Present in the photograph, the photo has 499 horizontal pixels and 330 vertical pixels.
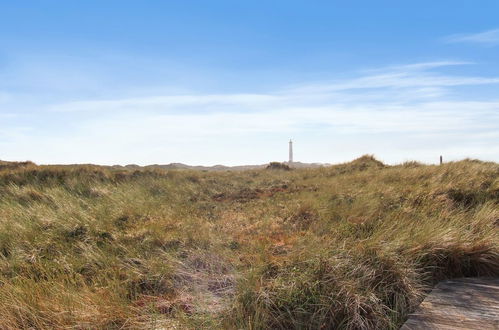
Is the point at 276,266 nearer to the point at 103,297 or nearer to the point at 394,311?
the point at 394,311

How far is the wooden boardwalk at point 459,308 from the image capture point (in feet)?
9.95

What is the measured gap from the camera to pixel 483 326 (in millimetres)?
2982

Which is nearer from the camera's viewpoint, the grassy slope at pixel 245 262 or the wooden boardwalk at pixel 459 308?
the wooden boardwalk at pixel 459 308

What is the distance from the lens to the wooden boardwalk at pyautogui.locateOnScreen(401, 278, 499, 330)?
303 cm

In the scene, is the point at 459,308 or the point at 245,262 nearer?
the point at 459,308

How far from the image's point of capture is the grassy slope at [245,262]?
3.42 meters

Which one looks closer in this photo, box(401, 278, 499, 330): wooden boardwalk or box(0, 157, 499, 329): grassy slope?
box(401, 278, 499, 330): wooden boardwalk

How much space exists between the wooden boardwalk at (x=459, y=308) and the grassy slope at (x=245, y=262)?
221 millimetres

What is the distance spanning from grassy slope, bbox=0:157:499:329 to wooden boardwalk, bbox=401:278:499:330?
0.22 metres

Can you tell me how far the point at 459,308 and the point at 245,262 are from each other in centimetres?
264

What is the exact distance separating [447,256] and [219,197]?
9.53 meters

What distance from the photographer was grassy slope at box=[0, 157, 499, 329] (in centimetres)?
342

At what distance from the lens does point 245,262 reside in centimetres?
486

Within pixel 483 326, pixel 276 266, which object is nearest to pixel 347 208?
pixel 276 266
